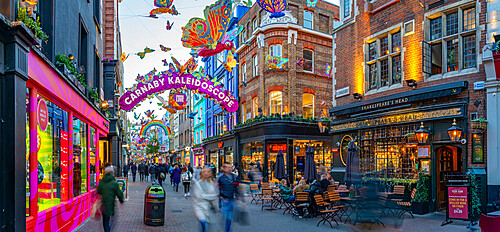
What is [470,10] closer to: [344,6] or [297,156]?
[344,6]

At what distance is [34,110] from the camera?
767 centimetres

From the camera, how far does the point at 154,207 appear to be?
38.0 feet

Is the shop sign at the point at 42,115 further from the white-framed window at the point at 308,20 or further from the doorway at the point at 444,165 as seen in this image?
the white-framed window at the point at 308,20

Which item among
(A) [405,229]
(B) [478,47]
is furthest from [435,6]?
(A) [405,229]

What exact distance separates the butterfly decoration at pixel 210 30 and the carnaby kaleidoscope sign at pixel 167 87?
1.61m

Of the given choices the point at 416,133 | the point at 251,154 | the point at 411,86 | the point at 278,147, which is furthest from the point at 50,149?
the point at 251,154

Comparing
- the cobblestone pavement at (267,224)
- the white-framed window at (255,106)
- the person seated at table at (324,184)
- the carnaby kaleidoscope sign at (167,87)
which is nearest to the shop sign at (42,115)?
the cobblestone pavement at (267,224)

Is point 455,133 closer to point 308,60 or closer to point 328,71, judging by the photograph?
point 328,71

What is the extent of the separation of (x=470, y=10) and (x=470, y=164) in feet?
16.0

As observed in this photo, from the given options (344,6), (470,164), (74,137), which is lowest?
(470,164)

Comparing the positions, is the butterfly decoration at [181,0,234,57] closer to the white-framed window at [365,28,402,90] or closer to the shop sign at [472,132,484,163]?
the white-framed window at [365,28,402,90]

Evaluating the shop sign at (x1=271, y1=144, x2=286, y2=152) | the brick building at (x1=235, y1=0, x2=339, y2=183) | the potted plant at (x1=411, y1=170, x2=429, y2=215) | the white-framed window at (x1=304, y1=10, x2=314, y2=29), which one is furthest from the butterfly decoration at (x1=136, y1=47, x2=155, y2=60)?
the white-framed window at (x1=304, y1=10, x2=314, y2=29)

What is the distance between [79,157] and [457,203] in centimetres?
1096

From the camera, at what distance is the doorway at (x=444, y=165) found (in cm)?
1440
